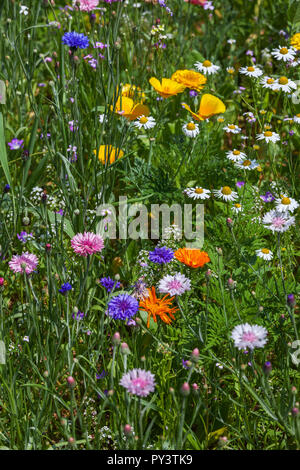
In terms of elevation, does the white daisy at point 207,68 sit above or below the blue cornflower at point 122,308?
above

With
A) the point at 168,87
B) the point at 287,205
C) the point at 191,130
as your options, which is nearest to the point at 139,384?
the point at 287,205

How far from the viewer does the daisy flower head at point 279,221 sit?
1.66 meters

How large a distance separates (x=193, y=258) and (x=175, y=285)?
0.16m

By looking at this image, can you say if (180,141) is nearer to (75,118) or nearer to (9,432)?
(75,118)

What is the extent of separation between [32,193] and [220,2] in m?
2.03

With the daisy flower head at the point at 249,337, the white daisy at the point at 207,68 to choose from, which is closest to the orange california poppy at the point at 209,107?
the white daisy at the point at 207,68

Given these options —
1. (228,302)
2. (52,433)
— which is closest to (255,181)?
(228,302)

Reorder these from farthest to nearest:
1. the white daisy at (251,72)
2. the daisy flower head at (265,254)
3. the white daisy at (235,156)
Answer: the white daisy at (251,72)
the white daisy at (235,156)
the daisy flower head at (265,254)

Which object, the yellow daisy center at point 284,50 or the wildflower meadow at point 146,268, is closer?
the wildflower meadow at point 146,268

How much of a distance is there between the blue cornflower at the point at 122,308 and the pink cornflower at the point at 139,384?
0.27 metres

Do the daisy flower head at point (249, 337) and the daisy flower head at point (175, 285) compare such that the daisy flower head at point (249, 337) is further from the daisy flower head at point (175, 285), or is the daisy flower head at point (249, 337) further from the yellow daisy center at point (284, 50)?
the yellow daisy center at point (284, 50)

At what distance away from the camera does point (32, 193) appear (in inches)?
96.7
